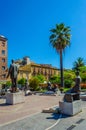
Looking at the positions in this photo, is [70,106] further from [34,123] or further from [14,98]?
[14,98]

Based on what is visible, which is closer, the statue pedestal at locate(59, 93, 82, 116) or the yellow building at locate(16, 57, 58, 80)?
the statue pedestal at locate(59, 93, 82, 116)

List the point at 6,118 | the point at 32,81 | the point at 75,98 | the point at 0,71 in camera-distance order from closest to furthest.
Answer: the point at 6,118 < the point at 75,98 < the point at 32,81 < the point at 0,71

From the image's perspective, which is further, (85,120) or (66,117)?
(66,117)

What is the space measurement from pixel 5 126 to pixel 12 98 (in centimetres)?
717

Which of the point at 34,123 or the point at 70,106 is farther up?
the point at 70,106

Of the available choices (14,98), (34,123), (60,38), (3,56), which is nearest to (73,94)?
(34,123)

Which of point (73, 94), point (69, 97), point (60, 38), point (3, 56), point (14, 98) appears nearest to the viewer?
point (69, 97)

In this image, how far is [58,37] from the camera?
4241cm

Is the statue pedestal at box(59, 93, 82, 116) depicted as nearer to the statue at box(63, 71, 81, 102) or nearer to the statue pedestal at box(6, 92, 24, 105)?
the statue at box(63, 71, 81, 102)

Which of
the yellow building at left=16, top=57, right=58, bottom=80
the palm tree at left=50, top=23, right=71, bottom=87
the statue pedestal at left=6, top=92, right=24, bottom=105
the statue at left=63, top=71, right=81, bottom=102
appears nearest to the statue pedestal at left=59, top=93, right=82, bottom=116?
the statue at left=63, top=71, right=81, bottom=102

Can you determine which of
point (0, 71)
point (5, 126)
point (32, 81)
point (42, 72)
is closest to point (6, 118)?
point (5, 126)

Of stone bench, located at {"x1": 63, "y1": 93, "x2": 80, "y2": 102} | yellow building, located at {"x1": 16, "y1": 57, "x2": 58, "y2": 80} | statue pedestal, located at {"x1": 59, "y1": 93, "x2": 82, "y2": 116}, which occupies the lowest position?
statue pedestal, located at {"x1": 59, "y1": 93, "x2": 82, "y2": 116}

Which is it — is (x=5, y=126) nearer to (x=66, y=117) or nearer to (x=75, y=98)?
(x=66, y=117)

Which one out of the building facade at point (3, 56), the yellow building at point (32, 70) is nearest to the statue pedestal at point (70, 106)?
the building facade at point (3, 56)
